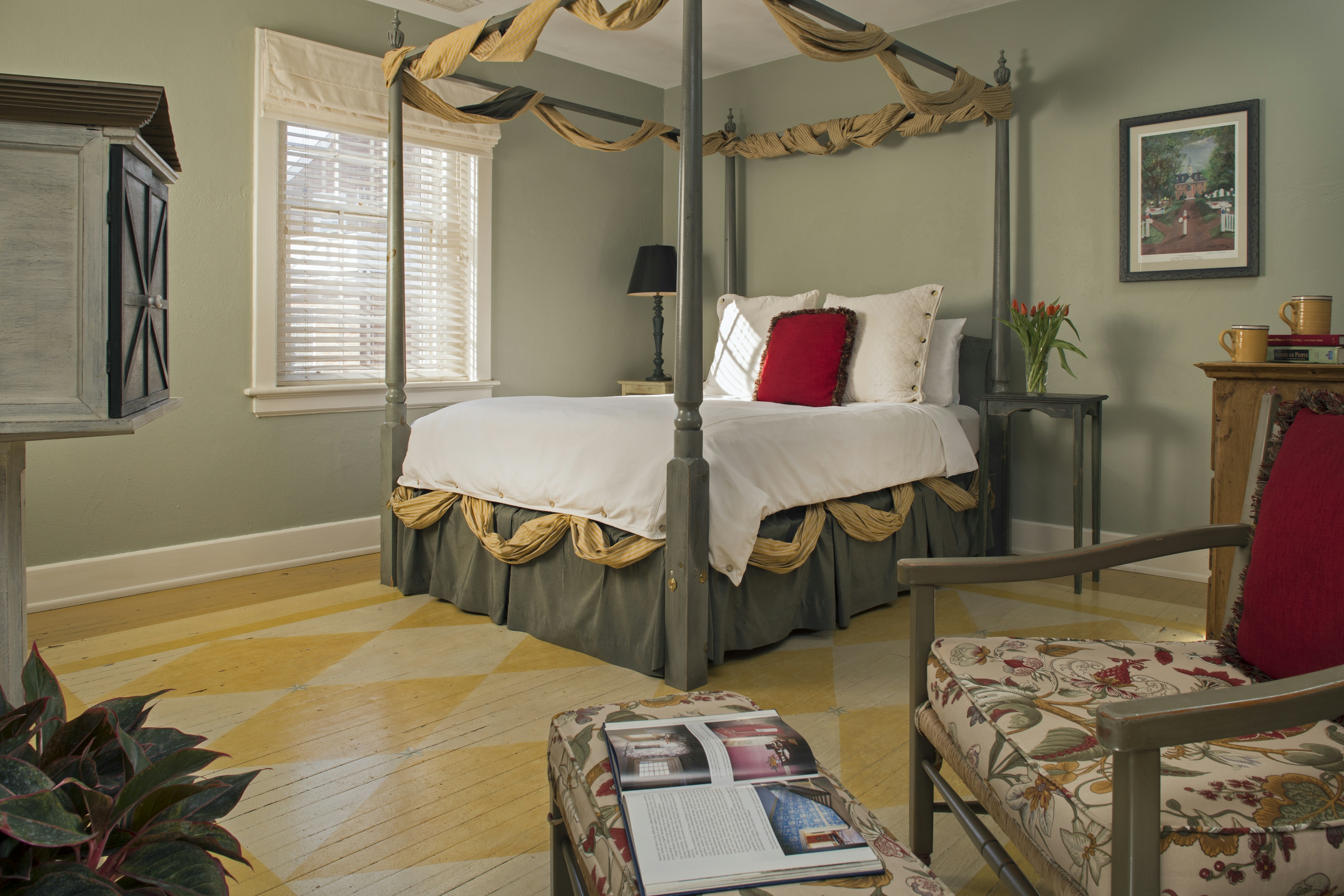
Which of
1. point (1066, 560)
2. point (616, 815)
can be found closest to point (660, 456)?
point (1066, 560)

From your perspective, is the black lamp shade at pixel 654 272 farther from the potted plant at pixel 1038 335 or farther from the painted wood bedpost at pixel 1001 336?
the potted plant at pixel 1038 335

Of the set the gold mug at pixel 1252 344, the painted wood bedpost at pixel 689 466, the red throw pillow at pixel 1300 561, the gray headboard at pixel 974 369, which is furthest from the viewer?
the gray headboard at pixel 974 369

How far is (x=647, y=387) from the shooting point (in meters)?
4.86

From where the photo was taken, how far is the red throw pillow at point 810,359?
3.64 meters

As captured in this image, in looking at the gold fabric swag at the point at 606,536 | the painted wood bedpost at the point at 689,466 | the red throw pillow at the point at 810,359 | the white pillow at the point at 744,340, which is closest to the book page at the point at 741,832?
the painted wood bedpost at the point at 689,466

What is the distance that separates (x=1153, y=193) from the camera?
3.55 m

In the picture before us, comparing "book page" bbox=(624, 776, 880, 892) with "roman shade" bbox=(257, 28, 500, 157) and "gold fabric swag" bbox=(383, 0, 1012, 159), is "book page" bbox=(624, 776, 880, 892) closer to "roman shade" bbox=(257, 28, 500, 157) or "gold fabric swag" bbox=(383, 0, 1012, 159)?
"gold fabric swag" bbox=(383, 0, 1012, 159)

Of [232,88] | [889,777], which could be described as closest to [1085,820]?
[889,777]

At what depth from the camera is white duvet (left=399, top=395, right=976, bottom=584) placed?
2.52 metres

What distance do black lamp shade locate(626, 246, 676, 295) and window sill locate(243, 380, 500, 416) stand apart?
3.23ft

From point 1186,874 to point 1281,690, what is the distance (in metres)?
0.22

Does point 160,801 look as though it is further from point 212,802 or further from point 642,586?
point 642,586

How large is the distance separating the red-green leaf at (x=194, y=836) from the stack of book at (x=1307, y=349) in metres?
2.60

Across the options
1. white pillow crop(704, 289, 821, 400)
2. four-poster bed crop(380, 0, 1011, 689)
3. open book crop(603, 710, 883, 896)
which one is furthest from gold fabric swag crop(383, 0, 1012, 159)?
open book crop(603, 710, 883, 896)
